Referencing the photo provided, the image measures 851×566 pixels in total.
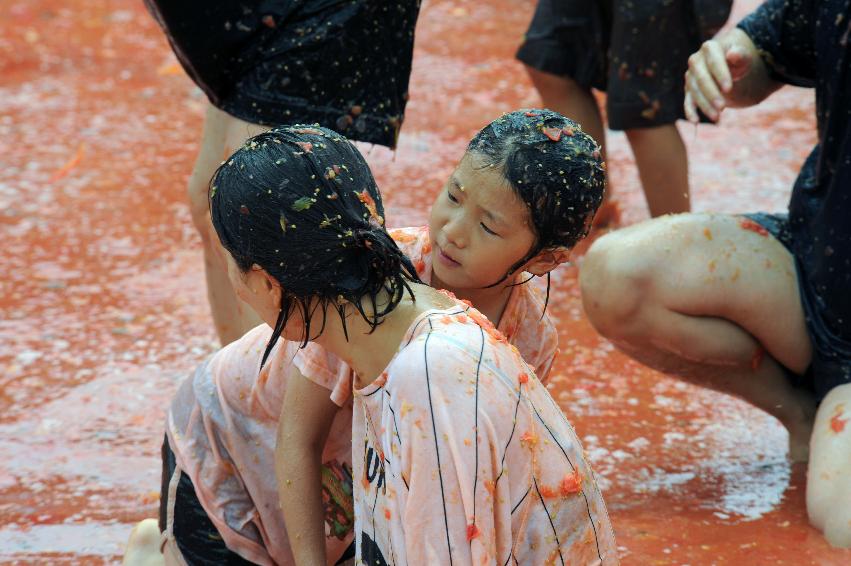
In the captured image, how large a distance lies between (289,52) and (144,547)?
1195 millimetres

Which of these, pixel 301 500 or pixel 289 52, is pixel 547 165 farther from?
pixel 289 52

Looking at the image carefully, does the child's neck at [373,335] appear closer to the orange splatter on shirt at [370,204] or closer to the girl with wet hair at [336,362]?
the girl with wet hair at [336,362]

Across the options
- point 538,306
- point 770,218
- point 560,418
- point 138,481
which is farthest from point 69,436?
point 770,218

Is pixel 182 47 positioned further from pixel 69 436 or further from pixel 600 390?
pixel 600 390

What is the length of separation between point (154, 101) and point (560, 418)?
431 centimetres

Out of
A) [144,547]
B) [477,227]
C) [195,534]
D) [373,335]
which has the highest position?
[477,227]

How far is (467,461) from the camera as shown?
175cm

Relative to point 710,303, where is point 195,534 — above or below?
below

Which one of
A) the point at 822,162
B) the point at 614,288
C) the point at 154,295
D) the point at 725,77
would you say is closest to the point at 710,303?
the point at 614,288

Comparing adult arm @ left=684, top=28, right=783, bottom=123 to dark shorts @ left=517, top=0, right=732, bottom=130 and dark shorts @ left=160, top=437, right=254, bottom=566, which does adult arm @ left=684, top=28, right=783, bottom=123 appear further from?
dark shorts @ left=160, top=437, right=254, bottom=566

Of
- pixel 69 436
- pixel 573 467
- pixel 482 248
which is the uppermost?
pixel 482 248

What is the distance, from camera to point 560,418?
1914 mm

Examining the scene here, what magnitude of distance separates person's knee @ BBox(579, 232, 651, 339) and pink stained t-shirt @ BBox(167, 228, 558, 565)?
0.67 meters

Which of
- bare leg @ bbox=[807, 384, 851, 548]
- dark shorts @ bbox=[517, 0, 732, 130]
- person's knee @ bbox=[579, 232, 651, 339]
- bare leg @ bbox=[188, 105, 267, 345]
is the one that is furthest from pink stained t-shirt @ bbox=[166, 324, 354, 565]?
dark shorts @ bbox=[517, 0, 732, 130]
